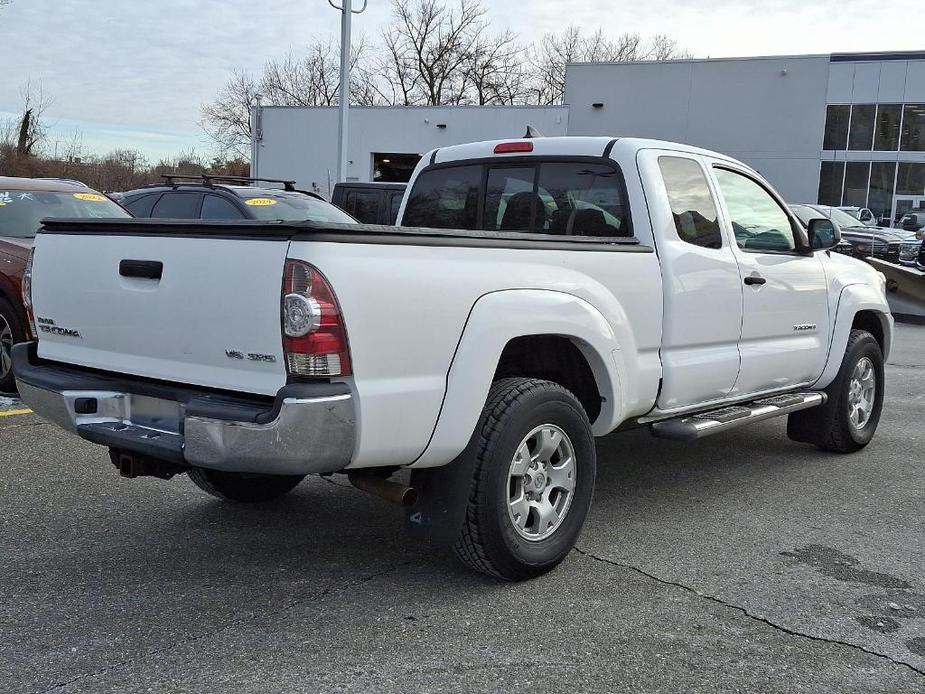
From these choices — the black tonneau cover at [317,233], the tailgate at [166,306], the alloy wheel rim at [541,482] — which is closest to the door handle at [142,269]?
the tailgate at [166,306]

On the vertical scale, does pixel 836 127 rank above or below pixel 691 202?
Answer: above

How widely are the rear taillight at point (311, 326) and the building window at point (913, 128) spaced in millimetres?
38047

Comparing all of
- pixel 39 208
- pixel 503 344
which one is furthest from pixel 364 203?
pixel 503 344

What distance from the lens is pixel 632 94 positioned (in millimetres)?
39344

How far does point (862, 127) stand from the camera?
37.0m

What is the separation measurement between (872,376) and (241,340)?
4991mm

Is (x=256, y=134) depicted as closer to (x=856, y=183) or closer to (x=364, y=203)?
(x=856, y=183)

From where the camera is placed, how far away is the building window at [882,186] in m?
37.1

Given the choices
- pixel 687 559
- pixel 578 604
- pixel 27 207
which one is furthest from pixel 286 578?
pixel 27 207

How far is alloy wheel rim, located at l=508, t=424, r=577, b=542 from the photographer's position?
4074 mm

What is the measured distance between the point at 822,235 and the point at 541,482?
2924mm

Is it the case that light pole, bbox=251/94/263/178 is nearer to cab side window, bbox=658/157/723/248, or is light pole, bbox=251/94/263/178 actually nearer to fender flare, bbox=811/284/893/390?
fender flare, bbox=811/284/893/390

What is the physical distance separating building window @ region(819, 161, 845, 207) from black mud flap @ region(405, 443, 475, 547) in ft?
121

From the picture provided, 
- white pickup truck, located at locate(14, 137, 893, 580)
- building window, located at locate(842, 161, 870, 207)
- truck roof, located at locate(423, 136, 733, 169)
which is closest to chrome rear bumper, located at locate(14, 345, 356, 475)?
white pickup truck, located at locate(14, 137, 893, 580)
